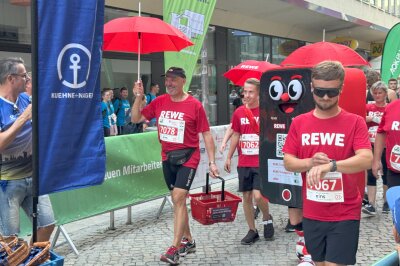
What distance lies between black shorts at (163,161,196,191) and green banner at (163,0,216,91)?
2468mm

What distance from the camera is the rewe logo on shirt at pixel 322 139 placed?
311 cm

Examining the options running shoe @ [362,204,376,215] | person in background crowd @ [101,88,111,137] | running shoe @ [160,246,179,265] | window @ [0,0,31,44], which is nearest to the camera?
running shoe @ [160,246,179,265]

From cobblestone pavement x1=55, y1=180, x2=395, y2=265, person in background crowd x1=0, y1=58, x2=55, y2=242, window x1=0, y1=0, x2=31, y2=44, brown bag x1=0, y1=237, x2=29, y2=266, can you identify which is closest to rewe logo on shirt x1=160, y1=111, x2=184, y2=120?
cobblestone pavement x1=55, y1=180, x2=395, y2=265

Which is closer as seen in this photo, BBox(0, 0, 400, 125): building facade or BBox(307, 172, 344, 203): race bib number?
BBox(307, 172, 344, 203): race bib number

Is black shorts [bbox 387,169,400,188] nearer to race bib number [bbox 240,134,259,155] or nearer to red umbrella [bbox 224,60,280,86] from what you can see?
race bib number [bbox 240,134,259,155]

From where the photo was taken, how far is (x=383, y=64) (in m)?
11.3

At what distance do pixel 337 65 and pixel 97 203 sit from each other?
346 cm

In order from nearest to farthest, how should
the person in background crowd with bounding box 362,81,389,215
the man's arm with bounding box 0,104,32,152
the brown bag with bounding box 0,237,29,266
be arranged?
the brown bag with bounding box 0,237,29,266, the man's arm with bounding box 0,104,32,152, the person in background crowd with bounding box 362,81,389,215

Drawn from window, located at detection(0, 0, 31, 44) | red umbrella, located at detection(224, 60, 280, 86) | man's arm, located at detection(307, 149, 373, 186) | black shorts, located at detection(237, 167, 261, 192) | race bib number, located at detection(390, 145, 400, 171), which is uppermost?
window, located at detection(0, 0, 31, 44)

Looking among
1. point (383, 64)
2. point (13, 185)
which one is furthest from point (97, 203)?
point (383, 64)

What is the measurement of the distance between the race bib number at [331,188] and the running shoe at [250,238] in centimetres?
244

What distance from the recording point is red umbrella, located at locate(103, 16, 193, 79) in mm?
5266

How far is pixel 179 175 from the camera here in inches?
193

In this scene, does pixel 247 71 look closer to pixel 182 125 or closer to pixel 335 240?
pixel 182 125
